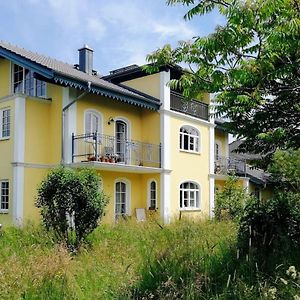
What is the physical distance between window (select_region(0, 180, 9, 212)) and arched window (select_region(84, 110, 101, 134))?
4.09 m

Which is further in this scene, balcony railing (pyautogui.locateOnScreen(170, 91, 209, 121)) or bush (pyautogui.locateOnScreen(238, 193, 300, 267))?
balcony railing (pyautogui.locateOnScreen(170, 91, 209, 121))

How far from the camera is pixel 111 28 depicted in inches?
277

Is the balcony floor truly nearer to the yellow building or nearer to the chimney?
the yellow building

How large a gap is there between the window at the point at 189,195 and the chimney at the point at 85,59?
7.81 m

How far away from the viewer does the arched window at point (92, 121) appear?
18922 millimetres

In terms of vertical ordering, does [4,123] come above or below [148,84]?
below

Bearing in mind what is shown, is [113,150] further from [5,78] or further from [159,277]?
[159,277]

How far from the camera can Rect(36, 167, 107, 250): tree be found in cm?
1109

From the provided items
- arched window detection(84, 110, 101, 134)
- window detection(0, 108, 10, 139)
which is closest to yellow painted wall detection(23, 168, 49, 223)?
window detection(0, 108, 10, 139)

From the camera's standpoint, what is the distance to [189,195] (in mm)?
23016

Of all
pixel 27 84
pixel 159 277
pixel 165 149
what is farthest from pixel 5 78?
pixel 159 277

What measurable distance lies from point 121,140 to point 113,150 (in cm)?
59

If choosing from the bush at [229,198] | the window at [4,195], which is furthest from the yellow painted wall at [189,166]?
the window at [4,195]

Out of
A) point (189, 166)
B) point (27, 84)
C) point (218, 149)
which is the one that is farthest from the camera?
point (218, 149)
